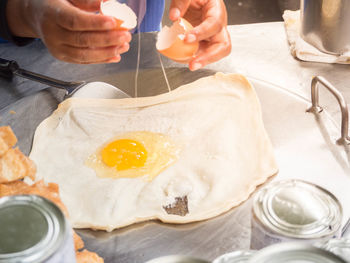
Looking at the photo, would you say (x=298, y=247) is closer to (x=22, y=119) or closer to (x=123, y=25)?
(x=123, y=25)

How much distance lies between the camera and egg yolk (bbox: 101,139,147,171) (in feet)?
4.75

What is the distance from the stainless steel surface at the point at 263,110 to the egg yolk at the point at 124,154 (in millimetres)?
258

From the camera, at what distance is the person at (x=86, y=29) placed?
145 centimetres

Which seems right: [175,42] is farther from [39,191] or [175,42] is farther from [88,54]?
[39,191]

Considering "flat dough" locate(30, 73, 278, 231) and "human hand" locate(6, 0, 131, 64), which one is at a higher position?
"human hand" locate(6, 0, 131, 64)

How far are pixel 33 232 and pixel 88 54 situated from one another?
3.59ft

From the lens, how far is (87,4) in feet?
5.36

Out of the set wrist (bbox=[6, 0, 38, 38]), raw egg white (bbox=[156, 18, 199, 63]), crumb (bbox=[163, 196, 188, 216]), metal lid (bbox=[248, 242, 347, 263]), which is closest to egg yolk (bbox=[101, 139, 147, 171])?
crumb (bbox=[163, 196, 188, 216])

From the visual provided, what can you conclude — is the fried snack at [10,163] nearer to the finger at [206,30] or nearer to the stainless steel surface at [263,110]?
the stainless steel surface at [263,110]

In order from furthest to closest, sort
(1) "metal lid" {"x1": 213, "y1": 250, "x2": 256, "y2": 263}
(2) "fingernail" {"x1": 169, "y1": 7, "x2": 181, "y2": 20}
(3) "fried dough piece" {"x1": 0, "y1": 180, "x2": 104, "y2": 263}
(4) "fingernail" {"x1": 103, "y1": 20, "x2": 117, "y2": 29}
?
(2) "fingernail" {"x1": 169, "y1": 7, "x2": 181, "y2": 20}, (4) "fingernail" {"x1": 103, "y1": 20, "x2": 117, "y2": 29}, (3) "fried dough piece" {"x1": 0, "y1": 180, "x2": 104, "y2": 263}, (1) "metal lid" {"x1": 213, "y1": 250, "x2": 256, "y2": 263}

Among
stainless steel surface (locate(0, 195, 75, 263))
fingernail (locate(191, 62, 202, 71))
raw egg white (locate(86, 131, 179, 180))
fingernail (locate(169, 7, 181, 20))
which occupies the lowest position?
raw egg white (locate(86, 131, 179, 180))

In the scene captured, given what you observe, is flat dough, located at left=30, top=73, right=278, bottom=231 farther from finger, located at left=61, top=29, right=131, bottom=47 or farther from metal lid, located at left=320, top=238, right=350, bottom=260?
metal lid, located at left=320, top=238, right=350, bottom=260

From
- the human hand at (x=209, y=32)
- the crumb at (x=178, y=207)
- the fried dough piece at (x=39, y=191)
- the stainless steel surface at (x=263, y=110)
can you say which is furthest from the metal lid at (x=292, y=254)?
the human hand at (x=209, y=32)

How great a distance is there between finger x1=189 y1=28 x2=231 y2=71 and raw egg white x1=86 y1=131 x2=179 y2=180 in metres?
0.35
